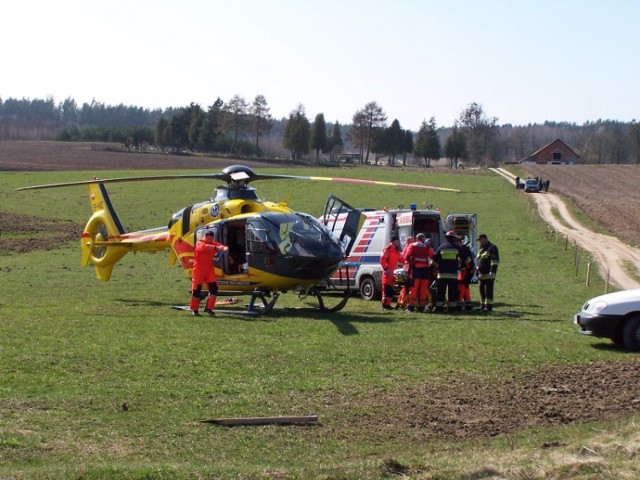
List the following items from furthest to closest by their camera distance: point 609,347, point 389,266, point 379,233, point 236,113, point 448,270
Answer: point 236,113 → point 379,233 → point 389,266 → point 448,270 → point 609,347

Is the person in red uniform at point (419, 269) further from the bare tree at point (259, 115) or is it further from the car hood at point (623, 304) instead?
the bare tree at point (259, 115)

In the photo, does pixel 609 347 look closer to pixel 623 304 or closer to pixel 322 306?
pixel 623 304

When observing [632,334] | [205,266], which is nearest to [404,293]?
[205,266]

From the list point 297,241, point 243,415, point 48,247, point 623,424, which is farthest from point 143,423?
point 48,247

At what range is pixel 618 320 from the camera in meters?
13.8

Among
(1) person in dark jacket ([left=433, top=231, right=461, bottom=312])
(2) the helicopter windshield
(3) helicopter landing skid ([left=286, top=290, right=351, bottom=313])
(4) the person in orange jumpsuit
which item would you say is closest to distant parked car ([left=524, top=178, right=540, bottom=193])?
(4) the person in orange jumpsuit

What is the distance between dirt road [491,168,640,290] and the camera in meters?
28.3

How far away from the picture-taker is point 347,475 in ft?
24.9

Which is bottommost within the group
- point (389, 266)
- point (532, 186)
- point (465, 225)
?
point (389, 266)

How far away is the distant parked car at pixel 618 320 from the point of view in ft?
44.9

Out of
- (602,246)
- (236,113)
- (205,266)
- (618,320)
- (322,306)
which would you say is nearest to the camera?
(618,320)

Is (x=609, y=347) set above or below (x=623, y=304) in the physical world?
below

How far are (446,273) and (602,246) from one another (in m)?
20.1

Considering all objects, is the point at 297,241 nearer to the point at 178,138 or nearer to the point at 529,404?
the point at 529,404
